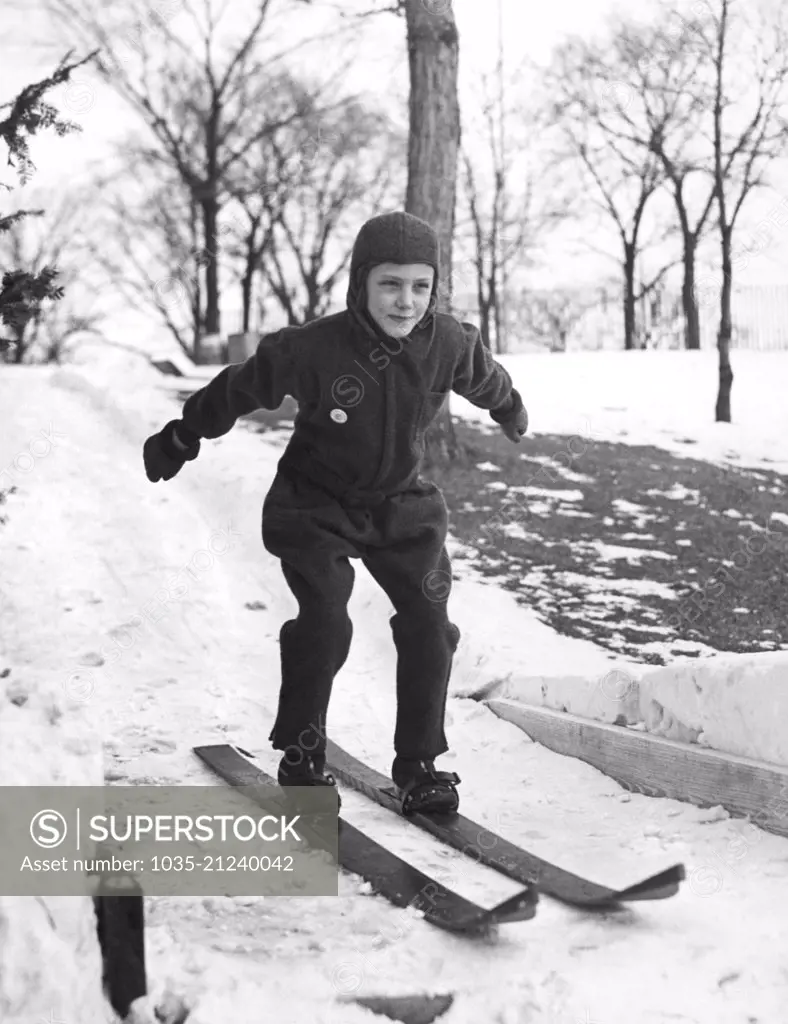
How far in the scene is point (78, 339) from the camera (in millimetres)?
30906

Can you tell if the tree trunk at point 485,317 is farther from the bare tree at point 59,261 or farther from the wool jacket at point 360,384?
the wool jacket at point 360,384

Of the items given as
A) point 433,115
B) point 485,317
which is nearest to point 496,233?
point 485,317

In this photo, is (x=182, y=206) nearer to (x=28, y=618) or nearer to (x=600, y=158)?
(x=600, y=158)

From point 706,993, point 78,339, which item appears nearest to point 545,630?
point 706,993

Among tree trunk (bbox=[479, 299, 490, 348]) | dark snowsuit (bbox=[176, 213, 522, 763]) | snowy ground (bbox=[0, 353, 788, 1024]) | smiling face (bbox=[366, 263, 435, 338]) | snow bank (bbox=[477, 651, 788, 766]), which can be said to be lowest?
snowy ground (bbox=[0, 353, 788, 1024])

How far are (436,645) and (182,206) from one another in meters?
25.2

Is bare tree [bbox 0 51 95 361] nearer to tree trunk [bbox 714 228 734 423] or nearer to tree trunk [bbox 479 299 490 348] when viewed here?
tree trunk [bbox 714 228 734 423]

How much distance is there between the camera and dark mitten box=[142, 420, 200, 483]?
11.0ft

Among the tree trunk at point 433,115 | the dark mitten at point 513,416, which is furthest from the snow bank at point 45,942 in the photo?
the tree trunk at point 433,115

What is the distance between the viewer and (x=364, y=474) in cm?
320

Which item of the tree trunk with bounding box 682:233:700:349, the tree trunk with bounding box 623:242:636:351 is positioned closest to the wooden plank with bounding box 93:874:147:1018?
the tree trunk with bounding box 682:233:700:349

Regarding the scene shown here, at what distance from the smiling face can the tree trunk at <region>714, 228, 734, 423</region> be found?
10.6 metres

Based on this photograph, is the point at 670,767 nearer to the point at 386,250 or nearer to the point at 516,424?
the point at 516,424

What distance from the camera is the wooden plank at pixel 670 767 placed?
10.1 feet
